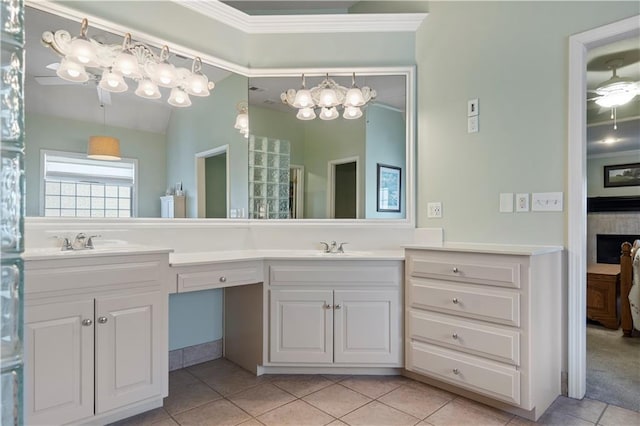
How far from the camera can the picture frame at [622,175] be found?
19.1 ft

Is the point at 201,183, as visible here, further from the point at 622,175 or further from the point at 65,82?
the point at 622,175

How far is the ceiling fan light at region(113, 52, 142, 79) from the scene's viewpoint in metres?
2.25

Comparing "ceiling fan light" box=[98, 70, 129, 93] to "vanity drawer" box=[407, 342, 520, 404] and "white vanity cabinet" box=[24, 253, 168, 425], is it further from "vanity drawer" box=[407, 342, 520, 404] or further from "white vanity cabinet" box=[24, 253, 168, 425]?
"vanity drawer" box=[407, 342, 520, 404]

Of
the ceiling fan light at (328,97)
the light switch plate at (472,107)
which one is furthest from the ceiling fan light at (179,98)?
the light switch plate at (472,107)

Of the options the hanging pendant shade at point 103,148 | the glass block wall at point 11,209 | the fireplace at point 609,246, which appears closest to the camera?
the glass block wall at point 11,209

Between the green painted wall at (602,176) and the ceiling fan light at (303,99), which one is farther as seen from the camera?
the green painted wall at (602,176)

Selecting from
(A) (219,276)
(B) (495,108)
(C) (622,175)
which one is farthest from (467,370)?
(C) (622,175)

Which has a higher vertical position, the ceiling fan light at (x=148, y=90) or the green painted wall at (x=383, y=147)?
the ceiling fan light at (x=148, y=90)

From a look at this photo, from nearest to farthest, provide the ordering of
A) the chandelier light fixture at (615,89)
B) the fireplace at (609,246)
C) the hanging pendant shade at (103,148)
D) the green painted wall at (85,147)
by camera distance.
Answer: the green painted wall at (85,147), the hanging pendant shade at (103,148), the chandelier light fixture at (615,89), the fireplace at (609,246)

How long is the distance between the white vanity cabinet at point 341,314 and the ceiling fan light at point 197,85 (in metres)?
1.37

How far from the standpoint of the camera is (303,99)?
282 cm

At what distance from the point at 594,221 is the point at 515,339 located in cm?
560

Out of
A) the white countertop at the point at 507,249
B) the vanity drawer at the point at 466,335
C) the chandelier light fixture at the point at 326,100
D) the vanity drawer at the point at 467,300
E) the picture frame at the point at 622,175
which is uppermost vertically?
the chandelier light fixture at the point at 326,100

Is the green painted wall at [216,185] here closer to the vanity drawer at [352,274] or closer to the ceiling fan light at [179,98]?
the ceiling fan light at [179,98]
